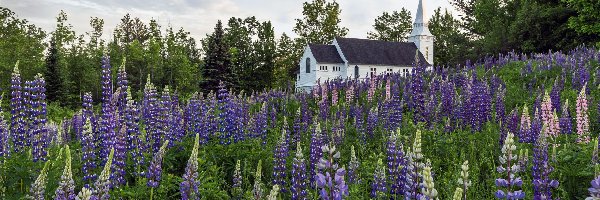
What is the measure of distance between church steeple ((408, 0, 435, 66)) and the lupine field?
170 feet

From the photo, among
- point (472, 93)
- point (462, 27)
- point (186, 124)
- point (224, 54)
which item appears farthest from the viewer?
point (462, 27)

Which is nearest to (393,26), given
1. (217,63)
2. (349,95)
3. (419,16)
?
(419,16)

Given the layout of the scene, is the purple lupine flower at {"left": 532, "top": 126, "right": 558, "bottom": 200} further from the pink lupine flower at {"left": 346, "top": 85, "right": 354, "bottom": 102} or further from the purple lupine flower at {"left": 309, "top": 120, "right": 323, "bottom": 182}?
the pink lupine flower at {"left": 346, "top": 85, "right": 354, "bottom": 102}

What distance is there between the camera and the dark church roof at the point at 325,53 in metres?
51.9

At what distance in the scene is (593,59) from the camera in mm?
13352

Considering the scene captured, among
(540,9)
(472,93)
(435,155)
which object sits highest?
(540,9)

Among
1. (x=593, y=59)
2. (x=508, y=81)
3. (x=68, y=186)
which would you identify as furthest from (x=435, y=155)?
(x=593, y=59)

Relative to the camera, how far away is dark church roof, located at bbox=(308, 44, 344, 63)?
51875mm

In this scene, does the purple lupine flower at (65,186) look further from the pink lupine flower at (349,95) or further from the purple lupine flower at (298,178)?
the pink lupine flower at (349,95)

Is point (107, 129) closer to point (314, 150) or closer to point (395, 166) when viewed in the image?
point (314, 150)

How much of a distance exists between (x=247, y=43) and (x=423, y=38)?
20154mm

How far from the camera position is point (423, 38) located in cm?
6059

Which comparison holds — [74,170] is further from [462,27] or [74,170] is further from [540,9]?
[462,27]

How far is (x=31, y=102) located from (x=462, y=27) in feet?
168
